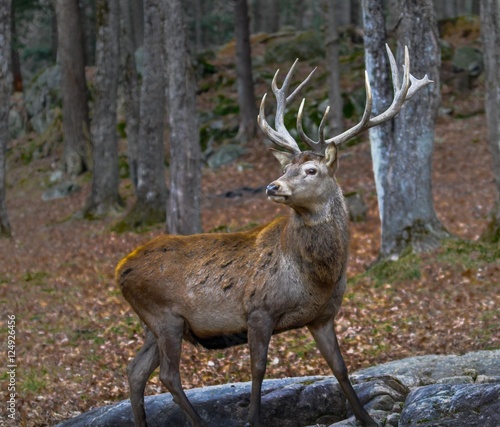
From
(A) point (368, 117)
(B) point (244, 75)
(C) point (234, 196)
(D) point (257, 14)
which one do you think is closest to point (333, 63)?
(B) point (244, 75)

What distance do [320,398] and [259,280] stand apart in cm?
130

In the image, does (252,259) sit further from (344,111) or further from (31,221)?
(344,111)

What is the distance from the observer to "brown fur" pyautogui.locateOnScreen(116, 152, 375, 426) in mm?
7086

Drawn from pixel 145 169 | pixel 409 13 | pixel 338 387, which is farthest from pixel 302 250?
pixel 145 169

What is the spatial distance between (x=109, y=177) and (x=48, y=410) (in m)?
14.5

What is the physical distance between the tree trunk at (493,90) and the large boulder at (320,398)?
5169 millimetres

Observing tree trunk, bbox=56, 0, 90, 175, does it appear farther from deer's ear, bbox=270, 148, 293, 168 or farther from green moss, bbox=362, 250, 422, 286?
deer's ear, bbox=270, 148, 293, 168

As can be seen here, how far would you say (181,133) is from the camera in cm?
1600

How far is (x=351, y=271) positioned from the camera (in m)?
14.1

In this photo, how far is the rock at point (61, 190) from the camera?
28547 millimetres

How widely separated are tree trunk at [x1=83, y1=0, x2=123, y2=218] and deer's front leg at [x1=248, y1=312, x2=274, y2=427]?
15688 millimetres

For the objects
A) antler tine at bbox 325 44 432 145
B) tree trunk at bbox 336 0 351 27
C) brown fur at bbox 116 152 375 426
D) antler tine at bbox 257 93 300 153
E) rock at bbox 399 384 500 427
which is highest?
tree trunk at bbox 336 0 351 27

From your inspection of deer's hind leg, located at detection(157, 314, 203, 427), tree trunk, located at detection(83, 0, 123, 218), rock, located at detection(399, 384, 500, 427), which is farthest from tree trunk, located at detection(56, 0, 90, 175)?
rock, located at detection(399, 384, 500, 427)

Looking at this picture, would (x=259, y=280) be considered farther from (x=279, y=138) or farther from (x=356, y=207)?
(x=356, y=207)
